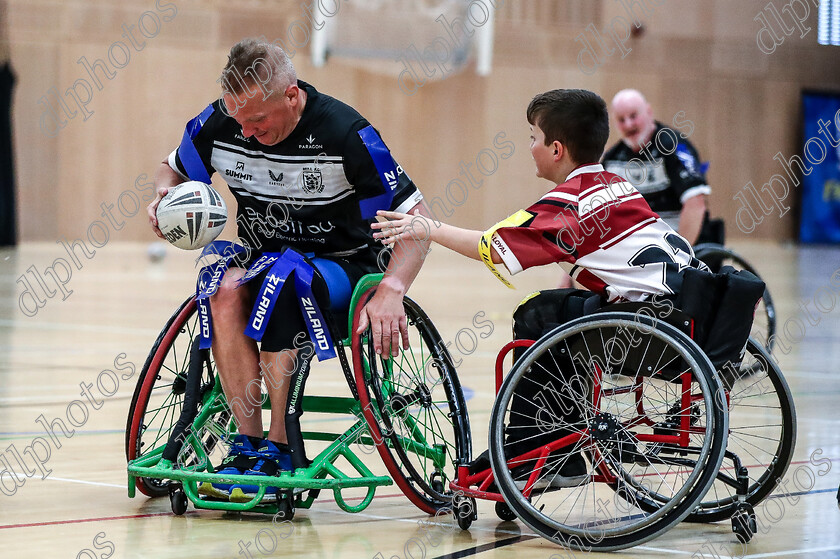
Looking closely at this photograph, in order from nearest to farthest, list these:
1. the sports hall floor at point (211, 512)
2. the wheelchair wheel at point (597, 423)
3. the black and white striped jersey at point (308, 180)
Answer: the wheelchair wheel at point (597, 423)
the sports hall floor at point (211, 512)
the black and white striped jersey at point (308, 180)

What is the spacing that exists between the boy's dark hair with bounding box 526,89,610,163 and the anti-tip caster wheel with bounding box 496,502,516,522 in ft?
3.05

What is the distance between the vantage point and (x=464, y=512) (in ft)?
9.87

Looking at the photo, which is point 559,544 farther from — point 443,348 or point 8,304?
point 8,304

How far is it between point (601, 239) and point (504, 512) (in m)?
0.78

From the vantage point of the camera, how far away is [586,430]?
9.22ft

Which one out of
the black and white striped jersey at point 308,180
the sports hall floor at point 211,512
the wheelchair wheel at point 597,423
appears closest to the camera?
the wheelchair wheel at point 597,423

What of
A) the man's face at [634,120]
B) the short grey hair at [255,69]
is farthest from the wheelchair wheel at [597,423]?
the man's face at [634,120]

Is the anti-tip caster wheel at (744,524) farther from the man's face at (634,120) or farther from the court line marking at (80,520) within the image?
the man's face at (634,120)

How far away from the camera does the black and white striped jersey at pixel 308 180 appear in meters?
3.25

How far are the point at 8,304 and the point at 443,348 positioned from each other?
8223 mm

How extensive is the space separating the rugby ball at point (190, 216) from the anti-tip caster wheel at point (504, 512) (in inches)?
41.7

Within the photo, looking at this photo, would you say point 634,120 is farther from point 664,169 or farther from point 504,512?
point 504,512

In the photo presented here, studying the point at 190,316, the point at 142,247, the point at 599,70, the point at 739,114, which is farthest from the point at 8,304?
the point at 739,114

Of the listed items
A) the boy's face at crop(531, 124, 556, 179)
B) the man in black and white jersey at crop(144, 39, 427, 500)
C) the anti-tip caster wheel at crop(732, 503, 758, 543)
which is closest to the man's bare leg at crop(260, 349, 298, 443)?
the man in black and white jersey at crop(144, 39, 427, 500)
